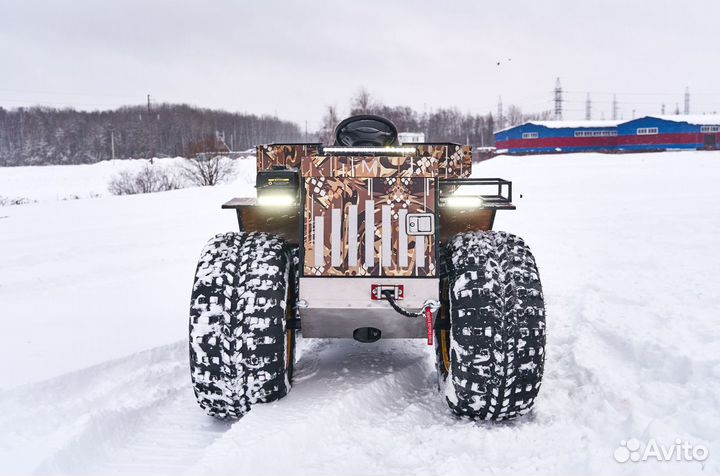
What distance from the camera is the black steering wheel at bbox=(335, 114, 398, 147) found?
569cm

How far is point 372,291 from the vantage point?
353 cm

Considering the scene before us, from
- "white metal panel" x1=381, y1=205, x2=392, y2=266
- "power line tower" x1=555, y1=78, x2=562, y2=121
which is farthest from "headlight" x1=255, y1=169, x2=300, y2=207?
"power line tower" x1=555, y1=78, x2=562, y2=121

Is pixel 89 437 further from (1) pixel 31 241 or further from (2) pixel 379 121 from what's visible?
(1) pixel 31 241

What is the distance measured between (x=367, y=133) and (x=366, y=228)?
238cm

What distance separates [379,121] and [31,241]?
835 centimetres

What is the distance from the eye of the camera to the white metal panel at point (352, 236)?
353cm

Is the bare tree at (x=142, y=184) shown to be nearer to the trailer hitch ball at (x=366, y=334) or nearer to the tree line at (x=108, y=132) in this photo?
the trailer hitch ball at (x=366, y=334)

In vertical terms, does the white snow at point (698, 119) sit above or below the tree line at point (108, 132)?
below

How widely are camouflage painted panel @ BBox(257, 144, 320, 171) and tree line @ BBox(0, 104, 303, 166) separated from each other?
3367 inches

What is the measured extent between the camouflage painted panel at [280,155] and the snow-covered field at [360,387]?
162 centimetres

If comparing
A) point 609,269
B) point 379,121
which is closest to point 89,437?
point 379,121

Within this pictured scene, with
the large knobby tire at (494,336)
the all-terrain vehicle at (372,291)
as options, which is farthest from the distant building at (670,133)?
the all-terrain vehicle at (372,291)

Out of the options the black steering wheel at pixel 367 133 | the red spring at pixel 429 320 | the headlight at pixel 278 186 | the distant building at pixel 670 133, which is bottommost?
the red spring at pixel 429 320

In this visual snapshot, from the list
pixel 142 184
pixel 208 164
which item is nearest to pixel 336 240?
pixel 142 184
